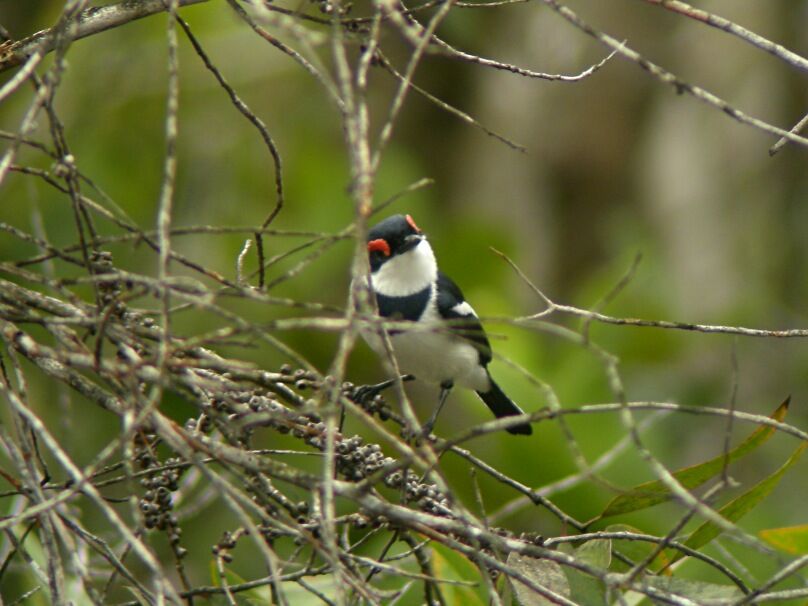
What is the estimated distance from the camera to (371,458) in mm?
2629

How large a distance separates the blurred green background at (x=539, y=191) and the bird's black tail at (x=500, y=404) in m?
0.13

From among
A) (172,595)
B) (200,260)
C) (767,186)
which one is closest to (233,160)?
(200,260)

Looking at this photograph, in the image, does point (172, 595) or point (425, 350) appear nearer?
point (172, 595)

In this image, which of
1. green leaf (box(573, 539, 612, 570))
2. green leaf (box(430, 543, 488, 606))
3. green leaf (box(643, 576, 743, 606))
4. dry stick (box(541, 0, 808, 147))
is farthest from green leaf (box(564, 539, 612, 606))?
dry stick (box(541, 0, 808, 147))

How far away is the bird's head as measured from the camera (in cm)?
488

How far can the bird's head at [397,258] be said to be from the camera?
488 centimetres

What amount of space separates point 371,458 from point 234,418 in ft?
1.06

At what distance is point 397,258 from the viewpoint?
4898 mm

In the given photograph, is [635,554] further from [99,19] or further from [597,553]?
[99,19]

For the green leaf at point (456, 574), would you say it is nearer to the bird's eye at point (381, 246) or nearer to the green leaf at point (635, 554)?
the green leaf at point (635, 554)

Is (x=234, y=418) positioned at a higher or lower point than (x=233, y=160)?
higher

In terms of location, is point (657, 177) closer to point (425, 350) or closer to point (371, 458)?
Result: point (425, 350)

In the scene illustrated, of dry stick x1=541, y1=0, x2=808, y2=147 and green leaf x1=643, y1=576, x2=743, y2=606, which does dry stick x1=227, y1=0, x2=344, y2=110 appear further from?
green leaf x1=643, y1=576, x2=743, y2=606

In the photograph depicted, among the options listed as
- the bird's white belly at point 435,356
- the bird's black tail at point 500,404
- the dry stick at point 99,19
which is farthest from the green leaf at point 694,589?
the bird's black tail at point 500,404
